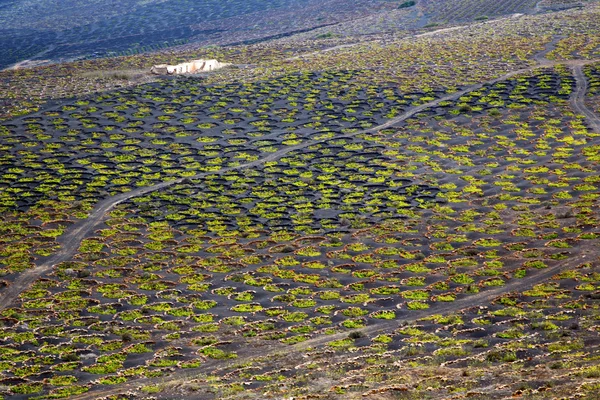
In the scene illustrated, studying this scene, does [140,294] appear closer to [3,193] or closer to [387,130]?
[3,193]

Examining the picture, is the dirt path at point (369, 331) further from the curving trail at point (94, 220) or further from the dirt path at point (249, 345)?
the curving trail at point (94, 220)

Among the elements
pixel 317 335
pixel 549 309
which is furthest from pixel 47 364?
pixel 549 309

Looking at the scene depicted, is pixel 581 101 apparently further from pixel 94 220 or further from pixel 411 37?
pixel 94 220

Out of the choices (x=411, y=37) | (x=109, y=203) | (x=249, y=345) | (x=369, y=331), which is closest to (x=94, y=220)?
(x=109, y=203)

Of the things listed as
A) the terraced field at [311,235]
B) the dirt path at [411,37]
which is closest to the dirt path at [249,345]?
the terraced field at [311,235]

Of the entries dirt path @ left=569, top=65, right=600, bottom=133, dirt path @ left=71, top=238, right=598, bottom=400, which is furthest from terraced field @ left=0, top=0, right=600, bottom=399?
dirt path @ left=569, top=65, right=600, bottom=133
